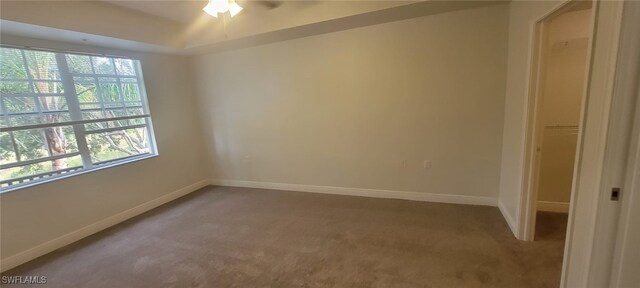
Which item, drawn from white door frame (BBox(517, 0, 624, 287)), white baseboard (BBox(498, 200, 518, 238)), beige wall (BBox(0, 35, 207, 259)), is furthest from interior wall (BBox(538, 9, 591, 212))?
beige wall (BBox(0, 35, 207, 259))

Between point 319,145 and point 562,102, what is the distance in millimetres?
2944

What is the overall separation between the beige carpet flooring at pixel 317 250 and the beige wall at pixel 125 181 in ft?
0.91

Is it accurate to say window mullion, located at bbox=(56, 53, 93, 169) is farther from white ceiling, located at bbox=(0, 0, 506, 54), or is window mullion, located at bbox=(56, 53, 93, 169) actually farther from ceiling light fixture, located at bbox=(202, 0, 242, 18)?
ceiling light fixture, located at bbox=(202, 0, 242, 18)

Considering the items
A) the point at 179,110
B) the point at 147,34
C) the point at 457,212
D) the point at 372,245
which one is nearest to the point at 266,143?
the point at 179,110

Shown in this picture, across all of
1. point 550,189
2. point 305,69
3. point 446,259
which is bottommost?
point 446,259

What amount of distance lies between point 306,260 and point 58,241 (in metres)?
2.88

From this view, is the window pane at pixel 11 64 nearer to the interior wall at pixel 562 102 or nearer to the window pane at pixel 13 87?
the window pane at pixel 13 87

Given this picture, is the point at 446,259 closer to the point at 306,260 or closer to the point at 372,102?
the point at 306,260

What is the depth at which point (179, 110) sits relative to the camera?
4.45 meters

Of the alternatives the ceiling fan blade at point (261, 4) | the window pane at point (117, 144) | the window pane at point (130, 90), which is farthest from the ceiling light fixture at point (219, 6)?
the window pane at point (117, 144)

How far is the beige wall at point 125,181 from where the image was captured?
8.88 ft

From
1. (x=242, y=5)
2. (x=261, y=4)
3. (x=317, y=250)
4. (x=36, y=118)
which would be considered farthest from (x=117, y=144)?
(x=317, y=250)

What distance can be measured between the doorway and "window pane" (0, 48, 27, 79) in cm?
501

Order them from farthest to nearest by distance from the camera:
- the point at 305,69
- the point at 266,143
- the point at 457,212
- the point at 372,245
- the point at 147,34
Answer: the point at 266,143, the point at 305,69, the point at 147,34, the point at 457,212, the point at 372,245
